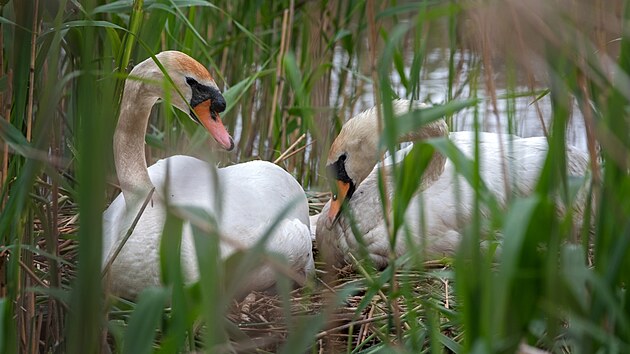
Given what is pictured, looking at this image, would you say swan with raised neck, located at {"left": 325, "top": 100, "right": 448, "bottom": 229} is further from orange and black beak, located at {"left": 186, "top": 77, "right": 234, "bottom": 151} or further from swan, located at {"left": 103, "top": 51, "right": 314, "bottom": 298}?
orange and black beak, located at {"left": 186, "top": 77, "right": 234, "bottom": 151}

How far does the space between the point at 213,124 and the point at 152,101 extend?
0.19 m

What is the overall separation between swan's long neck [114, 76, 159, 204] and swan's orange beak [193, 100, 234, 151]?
0.14m

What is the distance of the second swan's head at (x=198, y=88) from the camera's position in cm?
259

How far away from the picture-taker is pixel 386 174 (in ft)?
9.29

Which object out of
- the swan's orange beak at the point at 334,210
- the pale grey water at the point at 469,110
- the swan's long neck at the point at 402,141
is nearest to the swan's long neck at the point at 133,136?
the swan's orange beak at the point at 334,210

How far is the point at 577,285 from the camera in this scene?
1.26 m

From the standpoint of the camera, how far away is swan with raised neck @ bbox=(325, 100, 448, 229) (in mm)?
2977

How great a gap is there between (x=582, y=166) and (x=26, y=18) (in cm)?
185

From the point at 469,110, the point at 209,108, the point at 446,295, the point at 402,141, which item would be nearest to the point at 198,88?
the point at 209,108

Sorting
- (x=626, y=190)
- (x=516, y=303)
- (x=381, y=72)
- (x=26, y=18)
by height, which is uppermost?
(x=26, y=18)

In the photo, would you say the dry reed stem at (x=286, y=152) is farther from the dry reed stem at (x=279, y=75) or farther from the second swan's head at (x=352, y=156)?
the second swan's head at (x=352, y=156)

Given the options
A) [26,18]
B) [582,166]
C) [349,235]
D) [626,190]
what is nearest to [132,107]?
[349,235]

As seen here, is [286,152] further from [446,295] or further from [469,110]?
[469,110]

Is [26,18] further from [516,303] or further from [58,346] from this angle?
[516,303]
